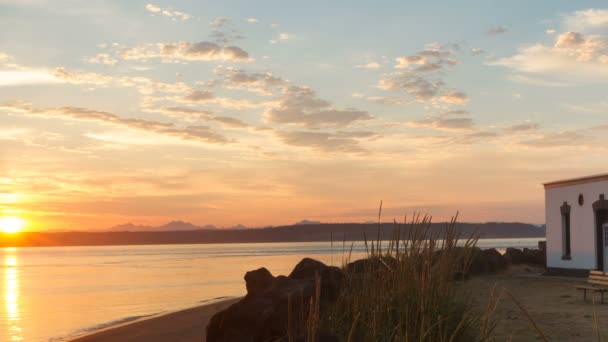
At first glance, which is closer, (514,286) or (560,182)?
(514,286)

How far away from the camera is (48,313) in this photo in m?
27.0

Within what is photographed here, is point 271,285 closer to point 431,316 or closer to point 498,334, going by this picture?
point 431,316

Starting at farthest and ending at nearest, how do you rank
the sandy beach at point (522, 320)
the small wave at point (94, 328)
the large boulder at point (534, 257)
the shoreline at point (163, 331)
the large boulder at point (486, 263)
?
the large boulder at point (534, 257) → the large boulder at point (486, 263) → the small wave at point (94, 328) → the shoreline at point (163, 331) → the sandy beach at point (522, 320)

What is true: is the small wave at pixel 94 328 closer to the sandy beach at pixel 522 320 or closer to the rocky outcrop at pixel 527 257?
the sandy beach at pixel 522 320

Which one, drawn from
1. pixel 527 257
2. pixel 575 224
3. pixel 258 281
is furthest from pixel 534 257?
pixel 258 281

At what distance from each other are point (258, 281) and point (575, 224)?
18.6m

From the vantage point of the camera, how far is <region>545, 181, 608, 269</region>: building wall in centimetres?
2495

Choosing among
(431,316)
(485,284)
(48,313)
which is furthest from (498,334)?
(48,313)

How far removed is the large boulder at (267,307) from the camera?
9734mm

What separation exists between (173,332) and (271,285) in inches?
264

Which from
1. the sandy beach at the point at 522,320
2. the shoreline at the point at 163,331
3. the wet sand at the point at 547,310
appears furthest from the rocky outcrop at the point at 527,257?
the shoreline at the point at 163,331

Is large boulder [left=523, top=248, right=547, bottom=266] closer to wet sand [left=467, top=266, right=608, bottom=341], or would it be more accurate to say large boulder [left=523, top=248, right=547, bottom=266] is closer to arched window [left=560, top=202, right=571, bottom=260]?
arched window [left=560, top=202, right=571, bottom=260]

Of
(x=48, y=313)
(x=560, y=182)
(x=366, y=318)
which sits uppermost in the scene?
(x=560, y=182)

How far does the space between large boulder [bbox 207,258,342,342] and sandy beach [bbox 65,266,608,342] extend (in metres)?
3.18
